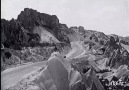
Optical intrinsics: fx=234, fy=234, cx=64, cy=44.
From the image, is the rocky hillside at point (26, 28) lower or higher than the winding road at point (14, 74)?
higher

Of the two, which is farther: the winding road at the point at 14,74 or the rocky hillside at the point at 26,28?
the rocky hillside at the point at 26,28

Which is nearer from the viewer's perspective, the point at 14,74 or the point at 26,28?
the point at 14,74

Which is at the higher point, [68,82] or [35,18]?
[35,18]

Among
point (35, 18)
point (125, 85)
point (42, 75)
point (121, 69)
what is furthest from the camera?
point (35, 18)

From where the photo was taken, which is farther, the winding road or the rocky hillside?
the rocky hillside

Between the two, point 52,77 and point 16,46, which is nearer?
point 52,77

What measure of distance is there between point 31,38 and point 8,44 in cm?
1582

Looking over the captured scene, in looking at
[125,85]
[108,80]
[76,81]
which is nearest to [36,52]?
[108,80]

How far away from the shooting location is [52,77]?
2944 centimetres

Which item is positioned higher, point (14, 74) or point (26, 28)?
point (26, 28)

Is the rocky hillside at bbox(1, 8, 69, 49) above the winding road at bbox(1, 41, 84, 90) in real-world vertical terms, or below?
above

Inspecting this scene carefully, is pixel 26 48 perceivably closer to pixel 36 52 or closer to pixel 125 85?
pixel 36 52

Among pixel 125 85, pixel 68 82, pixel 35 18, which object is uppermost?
pixel 35 18

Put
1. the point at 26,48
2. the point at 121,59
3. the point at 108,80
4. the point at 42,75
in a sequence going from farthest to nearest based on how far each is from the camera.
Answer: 1. the point at 121,59
2. the point at 26,48
3. the point at 108,80
4. the point at 42,75
